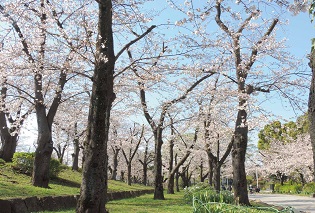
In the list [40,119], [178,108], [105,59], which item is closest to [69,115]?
[178,108]

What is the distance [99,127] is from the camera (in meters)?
6.23

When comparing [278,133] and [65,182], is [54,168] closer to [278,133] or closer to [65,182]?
[65,182]

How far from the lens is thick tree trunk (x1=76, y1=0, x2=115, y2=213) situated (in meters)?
5.96

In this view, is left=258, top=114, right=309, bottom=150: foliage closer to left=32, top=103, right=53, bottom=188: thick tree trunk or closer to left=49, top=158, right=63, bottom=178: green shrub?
left=49, top=158, right=63, bottom=178: green shrub

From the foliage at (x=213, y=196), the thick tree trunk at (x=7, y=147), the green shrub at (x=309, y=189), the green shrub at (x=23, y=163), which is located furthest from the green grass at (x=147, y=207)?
the green shrub at (x=309, y=189)

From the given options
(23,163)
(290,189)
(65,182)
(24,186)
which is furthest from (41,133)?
(290,189)

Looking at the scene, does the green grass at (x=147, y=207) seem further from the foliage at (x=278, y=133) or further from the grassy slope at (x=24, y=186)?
the foliage at (x=278, y=133)

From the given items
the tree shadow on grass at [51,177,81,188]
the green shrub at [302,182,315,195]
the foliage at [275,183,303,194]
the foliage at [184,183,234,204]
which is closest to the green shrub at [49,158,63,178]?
the tree shadow on grass at [51,177,81,188]

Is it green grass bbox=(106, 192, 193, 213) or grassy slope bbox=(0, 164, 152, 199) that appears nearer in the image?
grassy slope bbox=(0, 164, 152, 199)

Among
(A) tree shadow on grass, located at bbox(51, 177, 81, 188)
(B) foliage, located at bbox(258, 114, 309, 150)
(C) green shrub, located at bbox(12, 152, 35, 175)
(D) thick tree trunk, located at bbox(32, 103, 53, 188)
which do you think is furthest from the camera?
(B) foliage, located at bbox(258, 114, 309, 150)

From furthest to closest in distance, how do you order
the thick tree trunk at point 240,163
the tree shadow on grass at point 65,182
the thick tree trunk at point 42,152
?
the tree shadow on grass at point 65,182 → the thick tree trunk at point 240,163 → the thick tree trunk at point 42,152

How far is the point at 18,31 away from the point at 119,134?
24.7 m

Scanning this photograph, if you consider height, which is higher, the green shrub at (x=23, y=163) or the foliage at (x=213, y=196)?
the green shrub at (x=23, y=163)

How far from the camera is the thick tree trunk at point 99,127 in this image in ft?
19.6
